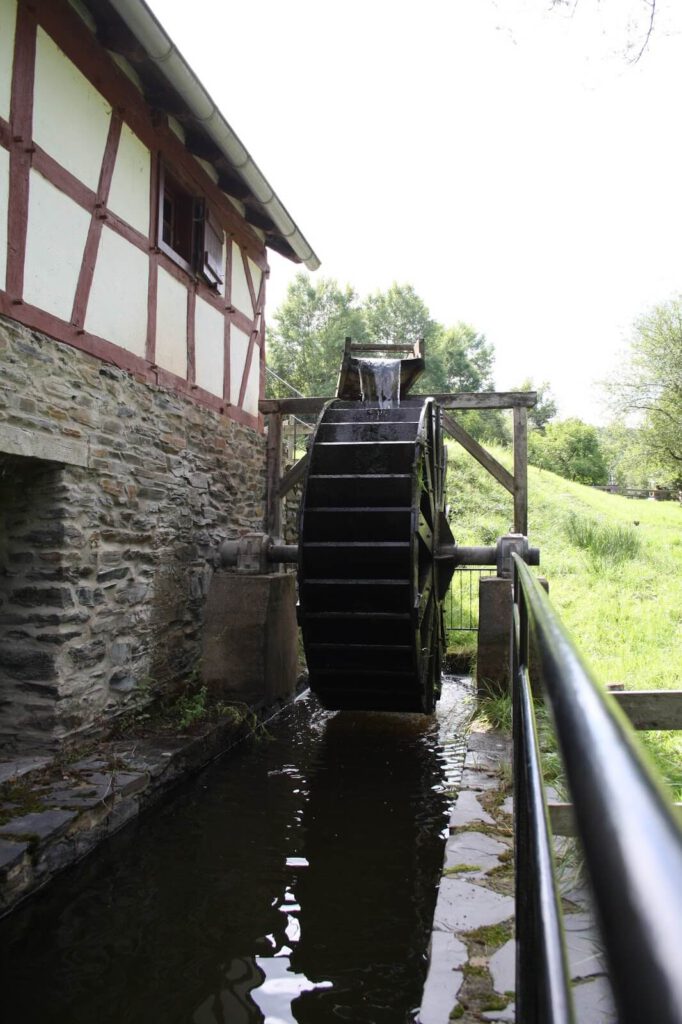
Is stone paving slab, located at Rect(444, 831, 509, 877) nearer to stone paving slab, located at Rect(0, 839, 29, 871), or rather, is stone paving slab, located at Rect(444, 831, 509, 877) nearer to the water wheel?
stone paving slab, located at Rect(0, 839, 29, 871)

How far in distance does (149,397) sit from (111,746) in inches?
96.3

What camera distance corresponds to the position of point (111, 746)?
4.72 meters

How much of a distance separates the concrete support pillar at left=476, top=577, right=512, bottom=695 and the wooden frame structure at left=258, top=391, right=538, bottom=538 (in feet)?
3.82

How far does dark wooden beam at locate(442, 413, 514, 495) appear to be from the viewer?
7.06 meters

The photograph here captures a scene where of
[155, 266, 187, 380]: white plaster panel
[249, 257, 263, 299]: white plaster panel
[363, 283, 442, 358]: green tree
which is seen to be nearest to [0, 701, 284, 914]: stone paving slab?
[155, 266, 187, 380]: white plaster panel

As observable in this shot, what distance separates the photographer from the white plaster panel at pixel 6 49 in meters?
3.98

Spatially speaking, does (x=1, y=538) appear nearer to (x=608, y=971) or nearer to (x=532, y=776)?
(x=532, y=776)

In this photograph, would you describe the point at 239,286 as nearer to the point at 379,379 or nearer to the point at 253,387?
the point at 253,387

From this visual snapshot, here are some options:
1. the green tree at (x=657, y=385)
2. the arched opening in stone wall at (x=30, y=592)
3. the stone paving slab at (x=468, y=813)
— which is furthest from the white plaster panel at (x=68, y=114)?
the green tree at (x=657, y=385)

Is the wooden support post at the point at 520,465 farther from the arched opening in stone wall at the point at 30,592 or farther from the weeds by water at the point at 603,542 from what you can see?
the weeds by water at the point at 603,542

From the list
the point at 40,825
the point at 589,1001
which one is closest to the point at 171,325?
the point at 40,825

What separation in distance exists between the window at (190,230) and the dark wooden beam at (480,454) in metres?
2.48

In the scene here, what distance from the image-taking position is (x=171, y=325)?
604 cm

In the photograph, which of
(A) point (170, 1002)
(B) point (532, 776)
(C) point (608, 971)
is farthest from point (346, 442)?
(C) point (608, 971)
